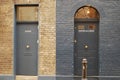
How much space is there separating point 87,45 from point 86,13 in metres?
1.31

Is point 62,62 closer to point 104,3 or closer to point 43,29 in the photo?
point 43,29

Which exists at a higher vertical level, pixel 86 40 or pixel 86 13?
pixel 86 13

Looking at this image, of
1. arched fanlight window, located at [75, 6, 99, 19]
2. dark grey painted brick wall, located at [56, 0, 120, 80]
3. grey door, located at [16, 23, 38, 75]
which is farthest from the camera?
grey door, located at [16, 23, 38, 75]

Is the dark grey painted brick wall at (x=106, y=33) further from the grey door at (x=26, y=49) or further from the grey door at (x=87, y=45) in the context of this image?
the grey door at (x=26, y=49)

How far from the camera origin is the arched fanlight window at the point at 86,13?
1402cm

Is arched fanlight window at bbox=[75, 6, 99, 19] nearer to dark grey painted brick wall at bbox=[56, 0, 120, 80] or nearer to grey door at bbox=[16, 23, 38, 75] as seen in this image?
dark grey painted brick wall at bbox=[56, 0, 120, 80]

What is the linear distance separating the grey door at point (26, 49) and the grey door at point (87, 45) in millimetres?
1734

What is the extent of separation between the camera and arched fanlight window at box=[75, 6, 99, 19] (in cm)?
1402

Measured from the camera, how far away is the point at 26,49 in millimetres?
14469

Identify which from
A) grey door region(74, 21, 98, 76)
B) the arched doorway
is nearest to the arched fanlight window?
the arched doorway

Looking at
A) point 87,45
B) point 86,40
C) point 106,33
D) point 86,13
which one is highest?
point 86,13

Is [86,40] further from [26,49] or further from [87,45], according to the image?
[26,49]

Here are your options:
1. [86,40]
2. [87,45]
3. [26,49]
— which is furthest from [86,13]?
[26,49]

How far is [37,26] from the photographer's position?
14383 millimetres
